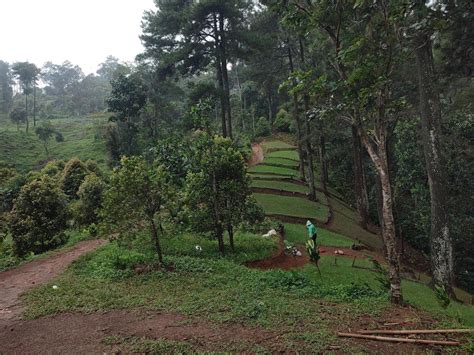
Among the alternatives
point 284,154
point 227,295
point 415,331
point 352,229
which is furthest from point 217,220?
point 284,154

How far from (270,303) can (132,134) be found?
27.2 m

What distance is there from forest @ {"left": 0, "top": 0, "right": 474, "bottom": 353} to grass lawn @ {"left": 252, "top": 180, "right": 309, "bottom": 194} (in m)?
0.24

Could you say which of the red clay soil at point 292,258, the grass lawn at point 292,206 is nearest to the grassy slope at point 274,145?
the grass lawn at point 292,206

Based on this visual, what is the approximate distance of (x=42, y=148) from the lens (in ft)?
159

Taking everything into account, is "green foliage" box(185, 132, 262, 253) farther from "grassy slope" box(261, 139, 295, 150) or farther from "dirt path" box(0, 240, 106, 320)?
"grassy slope" box(261, 139, 295, 150)

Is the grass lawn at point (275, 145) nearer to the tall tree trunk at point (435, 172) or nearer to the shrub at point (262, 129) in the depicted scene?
the shrub at point (262, 129)

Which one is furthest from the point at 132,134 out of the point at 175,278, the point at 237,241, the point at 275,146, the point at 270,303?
the point at 270,303

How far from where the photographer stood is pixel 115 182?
1045 centimetres

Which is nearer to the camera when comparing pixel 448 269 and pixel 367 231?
pixel 448 269

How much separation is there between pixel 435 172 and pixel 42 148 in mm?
49814

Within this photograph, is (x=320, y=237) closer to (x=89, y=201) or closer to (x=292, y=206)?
(x=292, y=206)

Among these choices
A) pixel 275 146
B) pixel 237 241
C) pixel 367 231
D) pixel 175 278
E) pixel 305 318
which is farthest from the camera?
pixel 275 146

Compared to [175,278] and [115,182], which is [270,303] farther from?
[115,182]

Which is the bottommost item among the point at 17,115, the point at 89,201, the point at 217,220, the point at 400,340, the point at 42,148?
the point at 400,340
